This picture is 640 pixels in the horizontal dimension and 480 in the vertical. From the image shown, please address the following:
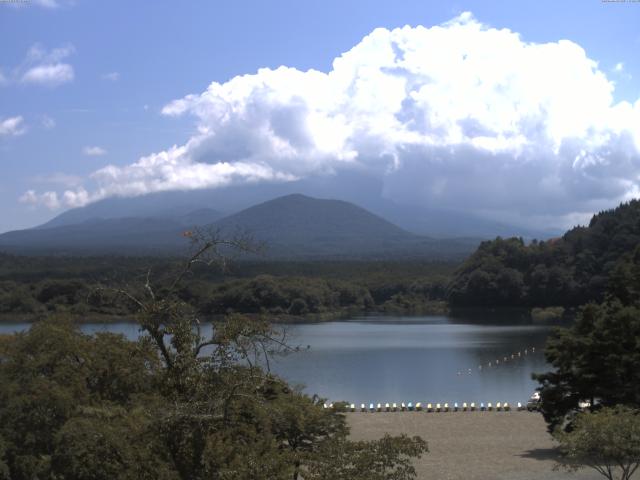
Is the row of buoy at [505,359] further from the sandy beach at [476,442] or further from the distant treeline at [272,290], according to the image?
the distant treeline at [272,290]

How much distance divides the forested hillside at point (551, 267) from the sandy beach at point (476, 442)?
148ft

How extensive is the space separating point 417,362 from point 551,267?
35.5 m

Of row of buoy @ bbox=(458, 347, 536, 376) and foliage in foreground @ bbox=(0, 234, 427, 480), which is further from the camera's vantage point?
row of buoy @ bbox=(458, 347, 536, 376)

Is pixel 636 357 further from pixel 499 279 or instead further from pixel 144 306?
pixel 499 279

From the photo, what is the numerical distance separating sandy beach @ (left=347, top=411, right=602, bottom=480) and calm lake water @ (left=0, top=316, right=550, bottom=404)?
2.72m

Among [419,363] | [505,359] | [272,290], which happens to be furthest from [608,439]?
[272,290]

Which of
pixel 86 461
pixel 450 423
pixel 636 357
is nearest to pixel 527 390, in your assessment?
pixel 450 423

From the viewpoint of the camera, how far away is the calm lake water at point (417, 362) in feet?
97.9

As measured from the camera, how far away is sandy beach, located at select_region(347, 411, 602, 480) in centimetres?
1544

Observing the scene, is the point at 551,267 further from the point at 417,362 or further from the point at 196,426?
the point at 196,426

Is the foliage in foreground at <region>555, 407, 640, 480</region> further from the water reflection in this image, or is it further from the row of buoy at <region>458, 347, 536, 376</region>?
the row of buoy at <region>458, 347, 536, 376</region>

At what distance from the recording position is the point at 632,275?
20.8m

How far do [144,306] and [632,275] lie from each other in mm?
16297

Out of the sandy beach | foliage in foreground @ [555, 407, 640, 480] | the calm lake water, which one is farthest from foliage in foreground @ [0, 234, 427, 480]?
the calm lake water
